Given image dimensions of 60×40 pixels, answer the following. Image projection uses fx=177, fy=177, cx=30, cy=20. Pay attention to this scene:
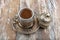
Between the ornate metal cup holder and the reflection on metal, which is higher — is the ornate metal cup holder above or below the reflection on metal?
below

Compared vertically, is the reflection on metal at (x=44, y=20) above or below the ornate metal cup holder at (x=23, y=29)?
above

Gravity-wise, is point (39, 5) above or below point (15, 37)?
above

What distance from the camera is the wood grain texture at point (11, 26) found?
143 cm

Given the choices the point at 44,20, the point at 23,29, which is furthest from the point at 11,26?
the point at 44,20


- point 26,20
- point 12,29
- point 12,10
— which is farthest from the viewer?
point 12,10

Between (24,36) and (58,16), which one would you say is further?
(58,16)

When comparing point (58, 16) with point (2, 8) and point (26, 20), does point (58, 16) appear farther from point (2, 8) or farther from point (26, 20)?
point (2, 8)

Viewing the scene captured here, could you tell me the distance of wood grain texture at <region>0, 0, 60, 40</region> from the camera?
1.43 metres

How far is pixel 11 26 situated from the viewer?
4.87ft

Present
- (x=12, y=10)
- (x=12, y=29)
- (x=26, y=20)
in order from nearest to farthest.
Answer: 1. (x=26, y=20)
2. (x=12, y=29)
3. (x=12, y=10)

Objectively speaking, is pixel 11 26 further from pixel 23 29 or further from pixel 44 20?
pixel 44 20

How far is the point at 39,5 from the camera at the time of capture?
63.6 inches

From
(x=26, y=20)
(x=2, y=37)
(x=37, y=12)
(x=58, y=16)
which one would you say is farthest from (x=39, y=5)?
(x=2, y=37)

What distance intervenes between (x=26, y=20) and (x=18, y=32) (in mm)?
148
